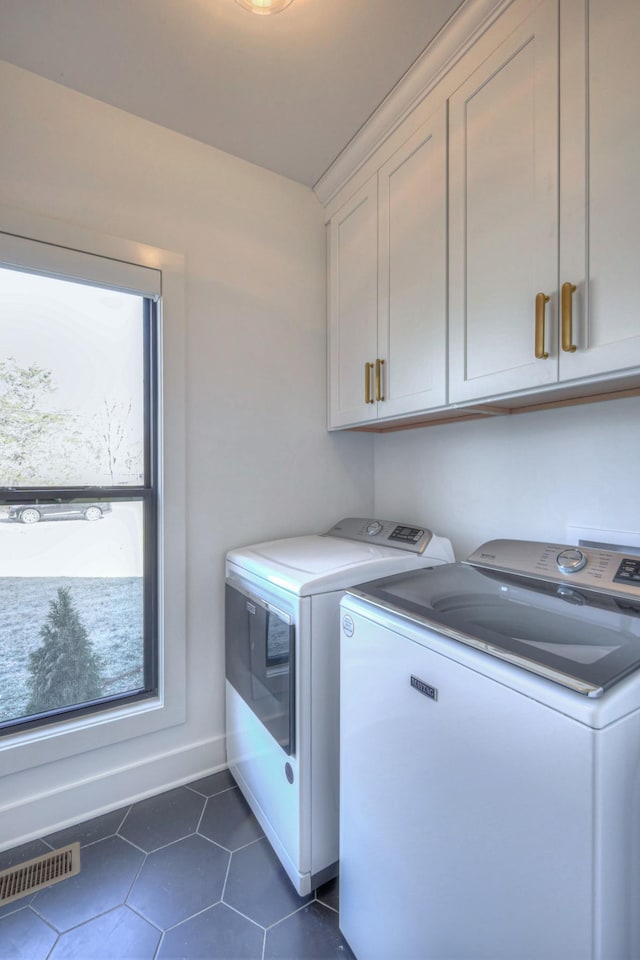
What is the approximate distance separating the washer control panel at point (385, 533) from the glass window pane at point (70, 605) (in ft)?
2.85

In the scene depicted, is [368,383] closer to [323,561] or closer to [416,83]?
[323,561]

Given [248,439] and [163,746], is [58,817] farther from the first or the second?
[248,439]

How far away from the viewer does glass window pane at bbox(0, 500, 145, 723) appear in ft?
4.83

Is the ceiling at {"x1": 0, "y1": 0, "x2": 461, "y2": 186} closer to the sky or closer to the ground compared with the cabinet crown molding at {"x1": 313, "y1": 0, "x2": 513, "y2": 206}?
closer to the sky

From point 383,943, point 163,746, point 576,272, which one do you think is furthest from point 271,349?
point 383,943

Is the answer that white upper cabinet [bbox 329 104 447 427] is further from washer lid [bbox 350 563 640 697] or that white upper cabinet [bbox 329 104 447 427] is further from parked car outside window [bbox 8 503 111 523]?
parked car outside window [bbox 8 503 111 523]

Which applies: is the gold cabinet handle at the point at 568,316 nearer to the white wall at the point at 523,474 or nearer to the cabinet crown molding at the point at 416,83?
the white wall at the point at 523,474

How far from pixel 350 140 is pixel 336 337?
2.51ft

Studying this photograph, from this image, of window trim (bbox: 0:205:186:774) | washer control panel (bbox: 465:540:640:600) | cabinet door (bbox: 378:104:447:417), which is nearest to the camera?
washer control panel (bbox: 465:540:640:600)

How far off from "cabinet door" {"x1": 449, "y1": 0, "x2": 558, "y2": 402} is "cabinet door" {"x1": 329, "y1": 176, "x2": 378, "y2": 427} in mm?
433

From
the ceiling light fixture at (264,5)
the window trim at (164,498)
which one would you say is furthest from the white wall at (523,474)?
the ceiling light fixture at (264,5)

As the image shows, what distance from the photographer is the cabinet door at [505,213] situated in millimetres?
1055

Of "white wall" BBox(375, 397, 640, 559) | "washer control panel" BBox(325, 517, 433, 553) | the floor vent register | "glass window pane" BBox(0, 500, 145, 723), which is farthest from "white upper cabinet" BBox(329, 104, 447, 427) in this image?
the floor vent register

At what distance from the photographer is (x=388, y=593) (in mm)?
1052
